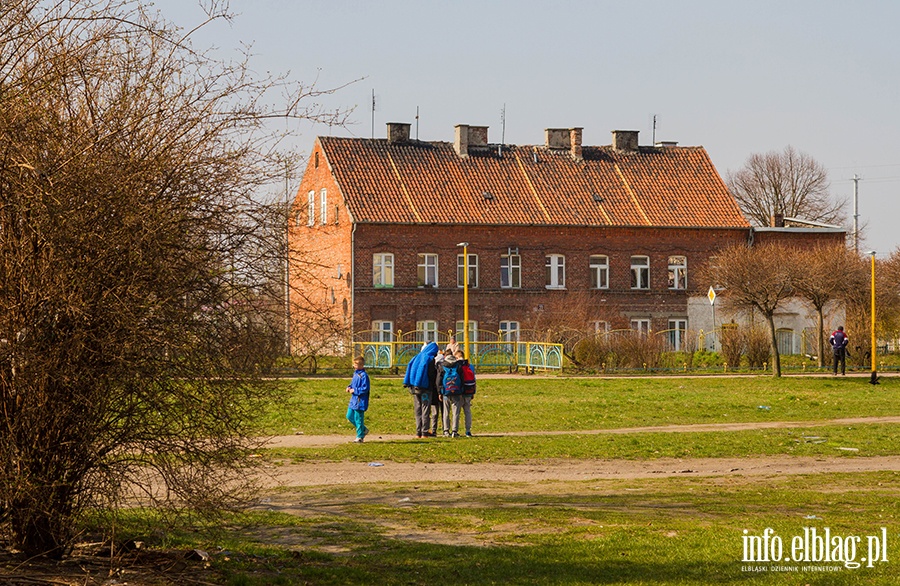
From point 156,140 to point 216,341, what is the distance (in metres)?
1.70

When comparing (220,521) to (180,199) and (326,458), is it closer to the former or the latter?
(180,199)

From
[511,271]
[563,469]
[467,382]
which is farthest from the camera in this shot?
[511,271]

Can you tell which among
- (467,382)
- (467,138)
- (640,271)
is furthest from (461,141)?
(467,382)

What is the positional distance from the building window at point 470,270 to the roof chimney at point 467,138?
6406 mm

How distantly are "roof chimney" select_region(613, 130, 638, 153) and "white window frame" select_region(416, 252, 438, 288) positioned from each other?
541 inches

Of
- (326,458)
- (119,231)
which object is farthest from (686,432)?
(119,231)

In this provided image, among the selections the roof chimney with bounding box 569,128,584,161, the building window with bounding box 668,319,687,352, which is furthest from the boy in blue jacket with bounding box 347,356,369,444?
the roof chimney with bounding box 569,128,584,161

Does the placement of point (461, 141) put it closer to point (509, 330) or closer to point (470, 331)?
point (470, 331)

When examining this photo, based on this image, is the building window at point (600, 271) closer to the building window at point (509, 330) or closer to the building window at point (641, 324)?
the building window at point (641, 324)

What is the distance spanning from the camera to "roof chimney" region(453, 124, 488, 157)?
61.9m

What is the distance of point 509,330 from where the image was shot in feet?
188

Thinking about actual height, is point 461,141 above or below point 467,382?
above

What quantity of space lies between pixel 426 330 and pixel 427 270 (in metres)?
2.90

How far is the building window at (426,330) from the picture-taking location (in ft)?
186
